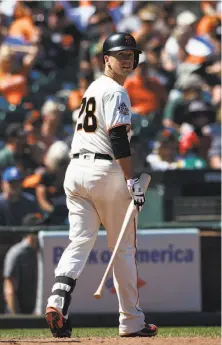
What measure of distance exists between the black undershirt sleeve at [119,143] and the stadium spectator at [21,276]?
11.7 ft

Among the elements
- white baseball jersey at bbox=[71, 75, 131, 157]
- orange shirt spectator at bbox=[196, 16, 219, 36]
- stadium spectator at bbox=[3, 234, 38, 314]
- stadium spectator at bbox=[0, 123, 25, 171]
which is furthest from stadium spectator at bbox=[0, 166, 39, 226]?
orange shirt spectator at bbox=[196, 16, 219, 36]

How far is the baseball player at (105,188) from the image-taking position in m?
6.17

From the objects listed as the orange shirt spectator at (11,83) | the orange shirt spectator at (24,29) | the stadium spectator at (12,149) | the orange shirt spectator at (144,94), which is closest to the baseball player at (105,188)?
the stadium spectator at (12,149)

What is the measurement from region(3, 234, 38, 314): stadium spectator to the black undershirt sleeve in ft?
11.7

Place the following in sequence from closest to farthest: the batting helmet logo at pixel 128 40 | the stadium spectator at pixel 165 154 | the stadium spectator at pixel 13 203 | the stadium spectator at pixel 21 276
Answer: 1. the batting helmet logo at pixel 128 40
2. the stadium spectator at pixel 21 276
3. the stadium spectator at pixel 13 203
4. the stadium spectator at pixel 165 154

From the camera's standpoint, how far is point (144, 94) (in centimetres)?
1320

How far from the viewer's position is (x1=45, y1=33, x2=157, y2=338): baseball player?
243 inches

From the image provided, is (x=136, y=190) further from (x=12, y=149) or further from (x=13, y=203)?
(x=12, y=149)

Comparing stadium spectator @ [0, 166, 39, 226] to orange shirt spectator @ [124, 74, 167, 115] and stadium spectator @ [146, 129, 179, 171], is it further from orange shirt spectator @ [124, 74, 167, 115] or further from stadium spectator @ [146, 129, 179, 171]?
orange shirt spectator @ [124, 74, 167, 115]

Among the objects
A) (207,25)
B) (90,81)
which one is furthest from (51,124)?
(207,25)

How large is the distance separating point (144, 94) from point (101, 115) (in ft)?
22.8

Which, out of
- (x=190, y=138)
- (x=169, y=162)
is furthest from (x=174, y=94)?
(x=169, y=162)

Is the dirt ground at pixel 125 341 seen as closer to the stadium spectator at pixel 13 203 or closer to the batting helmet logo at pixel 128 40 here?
the batting helmet logo at pixel 128 40

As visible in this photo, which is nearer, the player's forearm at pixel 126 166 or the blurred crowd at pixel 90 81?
the player's forearm at pixel 126 166
